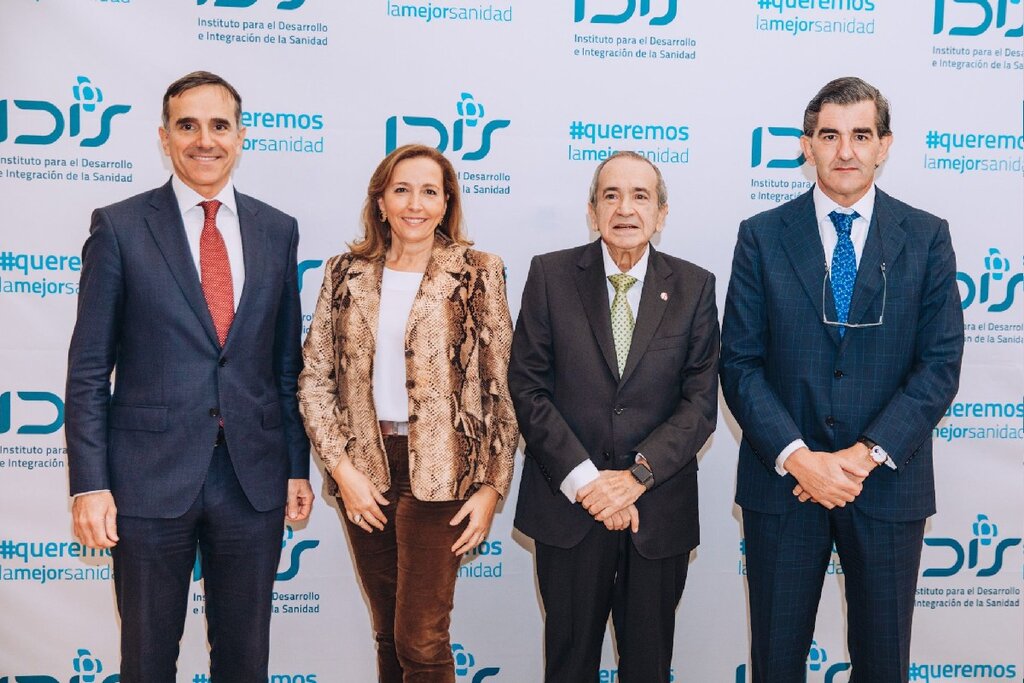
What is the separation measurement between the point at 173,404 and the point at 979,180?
3.00 m

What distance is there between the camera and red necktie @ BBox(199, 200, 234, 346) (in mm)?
2189

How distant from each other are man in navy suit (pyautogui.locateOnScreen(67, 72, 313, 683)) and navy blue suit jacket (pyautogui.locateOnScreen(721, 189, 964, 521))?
1341 mm

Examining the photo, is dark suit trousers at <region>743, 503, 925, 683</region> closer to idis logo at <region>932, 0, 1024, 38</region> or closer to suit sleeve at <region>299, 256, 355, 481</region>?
suit sleeve at <region>299, 256, 355, 481</region>

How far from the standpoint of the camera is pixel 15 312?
3.07 m

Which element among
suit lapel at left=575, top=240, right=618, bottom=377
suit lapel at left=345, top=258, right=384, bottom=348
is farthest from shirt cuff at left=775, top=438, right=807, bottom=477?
suit lapel at left=345, top=258, right=384, bottom=348

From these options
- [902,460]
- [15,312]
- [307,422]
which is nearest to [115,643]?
[15,312]

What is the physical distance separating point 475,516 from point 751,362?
0.90 metres

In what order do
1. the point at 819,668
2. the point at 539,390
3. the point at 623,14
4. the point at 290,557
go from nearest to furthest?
the point at 539,390
the point at 623,14
the point at 290,557
the point at 819,668

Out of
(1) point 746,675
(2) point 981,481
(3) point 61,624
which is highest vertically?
(2) point 981,481

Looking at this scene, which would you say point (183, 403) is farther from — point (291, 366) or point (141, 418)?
point (291, 366)

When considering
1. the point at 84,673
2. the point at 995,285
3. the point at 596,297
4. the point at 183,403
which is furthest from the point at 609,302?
the point at 84,673

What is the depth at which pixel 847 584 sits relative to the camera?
95.3 inches

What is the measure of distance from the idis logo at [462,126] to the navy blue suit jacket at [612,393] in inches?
37.2

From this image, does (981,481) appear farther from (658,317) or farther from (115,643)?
(115,643)
